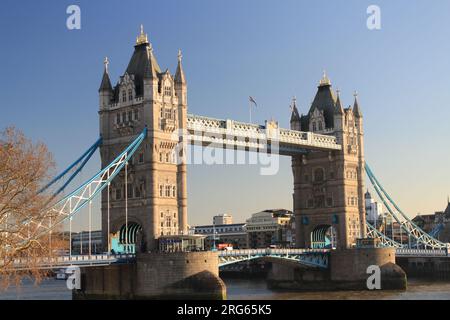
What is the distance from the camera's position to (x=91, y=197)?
211 feet

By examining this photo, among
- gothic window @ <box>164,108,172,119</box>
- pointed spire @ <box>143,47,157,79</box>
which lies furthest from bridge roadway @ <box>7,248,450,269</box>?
pointed spire @ <box>143,47,157,79</box>

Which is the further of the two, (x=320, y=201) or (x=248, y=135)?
(x=320, y=201)

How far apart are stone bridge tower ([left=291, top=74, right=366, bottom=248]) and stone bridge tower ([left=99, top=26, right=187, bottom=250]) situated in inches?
1092

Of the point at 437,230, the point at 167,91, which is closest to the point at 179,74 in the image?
the point at 167,91

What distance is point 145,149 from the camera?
2813 inches

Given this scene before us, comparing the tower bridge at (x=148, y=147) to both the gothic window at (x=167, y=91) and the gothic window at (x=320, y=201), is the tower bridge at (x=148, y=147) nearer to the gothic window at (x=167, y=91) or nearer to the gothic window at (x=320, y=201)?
the gothic window at (x=167, y=91)

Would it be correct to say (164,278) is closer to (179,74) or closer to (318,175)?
(179,74)

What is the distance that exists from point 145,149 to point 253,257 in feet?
55.5

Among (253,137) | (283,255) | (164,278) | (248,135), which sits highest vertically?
(248,135)

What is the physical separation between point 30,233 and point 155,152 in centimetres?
3052

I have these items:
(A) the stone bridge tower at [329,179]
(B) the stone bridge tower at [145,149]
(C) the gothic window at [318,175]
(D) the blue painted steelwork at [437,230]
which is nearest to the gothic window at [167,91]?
(B) the stone bridge tower at [145,149]

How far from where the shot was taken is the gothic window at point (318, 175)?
96938mm
